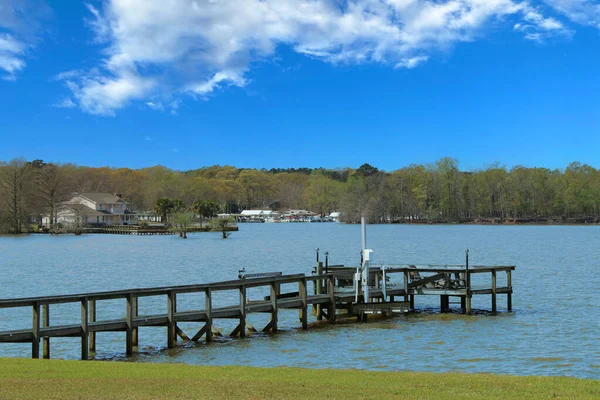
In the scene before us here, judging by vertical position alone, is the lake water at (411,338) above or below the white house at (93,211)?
below

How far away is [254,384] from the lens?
12.8 meters

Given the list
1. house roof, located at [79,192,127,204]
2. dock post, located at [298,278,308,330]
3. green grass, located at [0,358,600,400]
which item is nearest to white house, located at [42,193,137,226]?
house roof, located at [79,192,127,204]

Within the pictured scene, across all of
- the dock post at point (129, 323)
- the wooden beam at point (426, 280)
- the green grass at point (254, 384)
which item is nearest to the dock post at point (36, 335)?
the dock post at point (129, 323)

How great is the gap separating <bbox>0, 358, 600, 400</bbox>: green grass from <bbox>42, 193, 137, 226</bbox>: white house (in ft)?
450

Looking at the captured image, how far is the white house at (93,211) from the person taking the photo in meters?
146

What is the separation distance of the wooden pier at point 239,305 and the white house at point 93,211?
4822 inches

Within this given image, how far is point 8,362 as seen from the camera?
15.1 metres

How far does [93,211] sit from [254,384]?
152 metres

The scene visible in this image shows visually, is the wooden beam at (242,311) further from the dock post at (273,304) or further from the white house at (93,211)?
the white house at (93,211)

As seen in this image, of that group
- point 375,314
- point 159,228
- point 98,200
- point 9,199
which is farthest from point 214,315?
point 98,200

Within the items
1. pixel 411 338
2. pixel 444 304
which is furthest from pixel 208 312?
pixel 444 304

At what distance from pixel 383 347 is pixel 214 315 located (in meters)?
6.18

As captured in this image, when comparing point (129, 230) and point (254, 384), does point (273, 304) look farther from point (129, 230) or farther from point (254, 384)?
point (129, 230)

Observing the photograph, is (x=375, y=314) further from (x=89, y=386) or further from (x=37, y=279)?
(x=37, y=279)
